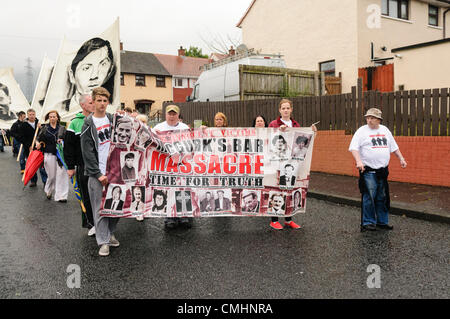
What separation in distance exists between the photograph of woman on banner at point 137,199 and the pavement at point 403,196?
165 inches

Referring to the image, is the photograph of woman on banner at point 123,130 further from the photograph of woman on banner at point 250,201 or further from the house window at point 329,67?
the house window at point 329,67

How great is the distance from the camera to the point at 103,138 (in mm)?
4727

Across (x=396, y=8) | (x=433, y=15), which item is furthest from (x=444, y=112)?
(x=433, y=15)

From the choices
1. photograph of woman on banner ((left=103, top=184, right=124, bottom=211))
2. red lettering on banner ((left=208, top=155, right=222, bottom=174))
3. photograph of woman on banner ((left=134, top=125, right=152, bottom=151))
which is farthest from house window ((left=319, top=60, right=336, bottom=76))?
photograph of woman on banner ((left=103, top=184, right=124, bottom=211))

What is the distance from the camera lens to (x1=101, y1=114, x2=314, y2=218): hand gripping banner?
206 inches

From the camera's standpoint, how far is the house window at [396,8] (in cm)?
2075

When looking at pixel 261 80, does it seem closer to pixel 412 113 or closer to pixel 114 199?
pixel 412 113

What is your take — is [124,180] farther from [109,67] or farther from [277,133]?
[109,67]

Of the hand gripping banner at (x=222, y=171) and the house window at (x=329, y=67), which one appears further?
the house window at (x=329, y=67)

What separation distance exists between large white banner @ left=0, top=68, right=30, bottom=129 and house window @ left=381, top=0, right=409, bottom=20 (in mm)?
18776

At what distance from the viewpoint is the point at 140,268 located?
4172mm

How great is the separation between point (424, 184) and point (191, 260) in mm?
6323

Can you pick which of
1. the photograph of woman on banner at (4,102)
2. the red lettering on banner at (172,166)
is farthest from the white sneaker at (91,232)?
the photograph of woman on banner at (4,102)

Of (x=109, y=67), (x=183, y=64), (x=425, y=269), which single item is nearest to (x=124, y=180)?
(x=425, y=269)
